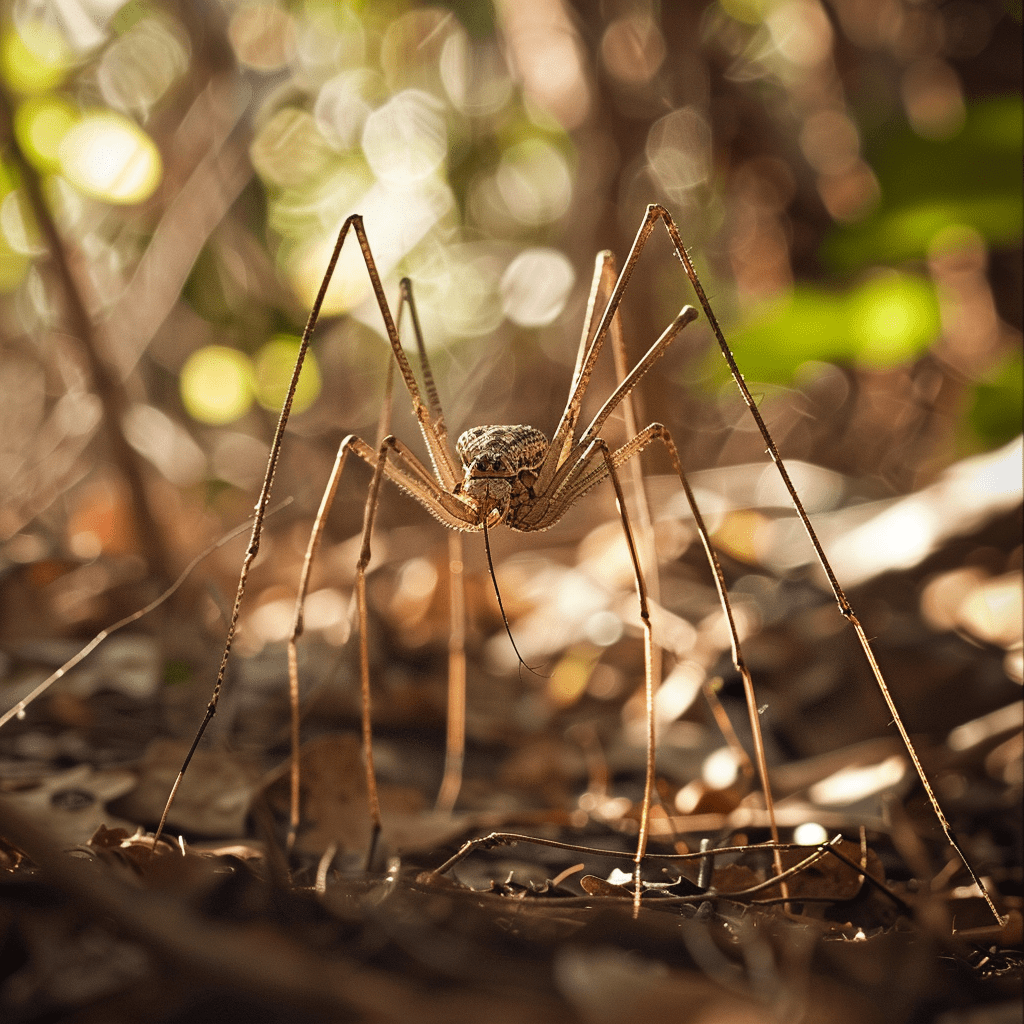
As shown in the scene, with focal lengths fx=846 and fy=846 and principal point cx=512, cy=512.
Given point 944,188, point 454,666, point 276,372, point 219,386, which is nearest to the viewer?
point 454,666

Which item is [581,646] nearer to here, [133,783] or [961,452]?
[133,783]

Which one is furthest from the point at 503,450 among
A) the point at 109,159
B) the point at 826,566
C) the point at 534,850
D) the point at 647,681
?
the point at 109,159

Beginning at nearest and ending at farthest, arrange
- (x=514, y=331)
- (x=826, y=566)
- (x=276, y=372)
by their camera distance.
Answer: (x=826, y=566) → (x=276, y=372) → (x=514, y=331)

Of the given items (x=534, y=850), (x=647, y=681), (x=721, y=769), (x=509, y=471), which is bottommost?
(x=721, y=769)

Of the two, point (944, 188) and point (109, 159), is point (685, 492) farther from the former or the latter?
point (109, 159)

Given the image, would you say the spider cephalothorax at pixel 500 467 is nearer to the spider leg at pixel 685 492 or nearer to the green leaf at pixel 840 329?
the spider leg at pixel 685 492

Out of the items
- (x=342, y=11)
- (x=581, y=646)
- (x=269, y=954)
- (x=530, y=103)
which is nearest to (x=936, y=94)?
(x=530, y=103)

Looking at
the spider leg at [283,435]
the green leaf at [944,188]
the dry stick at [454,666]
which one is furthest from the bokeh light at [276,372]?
the green leaf at [944,188]

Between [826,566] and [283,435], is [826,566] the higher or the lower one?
the lower one
